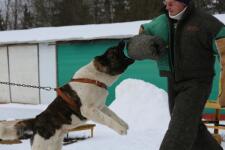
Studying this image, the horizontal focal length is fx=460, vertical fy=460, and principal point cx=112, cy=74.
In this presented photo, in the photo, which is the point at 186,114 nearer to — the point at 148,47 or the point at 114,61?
the point at 148,47

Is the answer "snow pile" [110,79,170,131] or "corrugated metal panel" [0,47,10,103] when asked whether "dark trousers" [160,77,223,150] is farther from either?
"corrugated metal panel" [0,47,10,103]

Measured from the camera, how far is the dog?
4.53 metres

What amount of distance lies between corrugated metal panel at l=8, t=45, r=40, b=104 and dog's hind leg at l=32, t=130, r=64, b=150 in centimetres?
1102

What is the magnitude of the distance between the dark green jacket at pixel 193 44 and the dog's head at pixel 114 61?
71cm

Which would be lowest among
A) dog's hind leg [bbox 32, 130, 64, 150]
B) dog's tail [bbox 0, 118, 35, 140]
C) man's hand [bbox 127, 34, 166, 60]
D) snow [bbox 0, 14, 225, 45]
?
dog's hind leg [bbox 32, 130, 64, 150]

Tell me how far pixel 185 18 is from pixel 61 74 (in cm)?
1106

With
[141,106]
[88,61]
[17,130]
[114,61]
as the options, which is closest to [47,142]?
[17,130]

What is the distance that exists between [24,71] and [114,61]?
1188 cm

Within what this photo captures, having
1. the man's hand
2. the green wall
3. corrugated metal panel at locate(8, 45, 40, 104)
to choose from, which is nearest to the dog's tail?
the man's hand

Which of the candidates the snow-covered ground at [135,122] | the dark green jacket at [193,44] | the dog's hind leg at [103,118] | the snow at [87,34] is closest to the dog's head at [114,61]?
the dog's hind leg at [103,118]

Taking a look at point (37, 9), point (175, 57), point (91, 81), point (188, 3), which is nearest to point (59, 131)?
point (91, 81)

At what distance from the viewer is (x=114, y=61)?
4.64 m

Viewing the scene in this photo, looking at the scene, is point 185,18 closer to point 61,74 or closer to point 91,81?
point 91,81

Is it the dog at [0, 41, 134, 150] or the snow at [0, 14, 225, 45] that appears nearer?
the dog at [0, 41, 134, 150]
